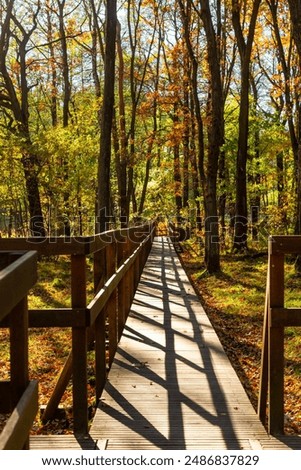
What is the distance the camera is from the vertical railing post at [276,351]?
12.0 ft

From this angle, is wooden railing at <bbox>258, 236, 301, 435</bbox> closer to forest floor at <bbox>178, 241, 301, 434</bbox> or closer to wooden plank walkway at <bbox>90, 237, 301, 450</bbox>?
wooden plank walkway at <bbox>90, 237, 301, 450</bbox>

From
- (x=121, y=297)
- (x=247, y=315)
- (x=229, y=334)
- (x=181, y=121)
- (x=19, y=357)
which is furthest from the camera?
(x=181, y=121)

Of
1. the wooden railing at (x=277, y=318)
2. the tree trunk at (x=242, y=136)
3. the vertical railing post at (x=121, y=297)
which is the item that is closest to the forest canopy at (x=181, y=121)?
the tree trunk at (x=242, y=136)

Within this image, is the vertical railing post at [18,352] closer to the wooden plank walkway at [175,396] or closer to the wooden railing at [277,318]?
the wooden plank walkway at [175,396]

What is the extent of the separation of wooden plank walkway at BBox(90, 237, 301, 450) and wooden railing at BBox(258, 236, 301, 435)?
0.24 m

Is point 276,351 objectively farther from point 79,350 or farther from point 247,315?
point 247,315

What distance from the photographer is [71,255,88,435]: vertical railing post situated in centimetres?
375

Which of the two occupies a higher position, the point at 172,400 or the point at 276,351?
the point at 276,351

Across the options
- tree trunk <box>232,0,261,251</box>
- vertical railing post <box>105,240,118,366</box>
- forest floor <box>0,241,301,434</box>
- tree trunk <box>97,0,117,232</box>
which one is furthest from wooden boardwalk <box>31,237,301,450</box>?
tree trunk <box>232,0,261,251</box>

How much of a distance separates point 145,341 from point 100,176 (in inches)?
283

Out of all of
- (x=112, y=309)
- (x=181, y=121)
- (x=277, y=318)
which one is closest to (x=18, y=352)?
(x=277, y=318)

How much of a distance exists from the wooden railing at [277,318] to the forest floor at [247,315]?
1335 millimetres

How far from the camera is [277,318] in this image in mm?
3633

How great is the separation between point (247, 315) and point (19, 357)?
844 cm
